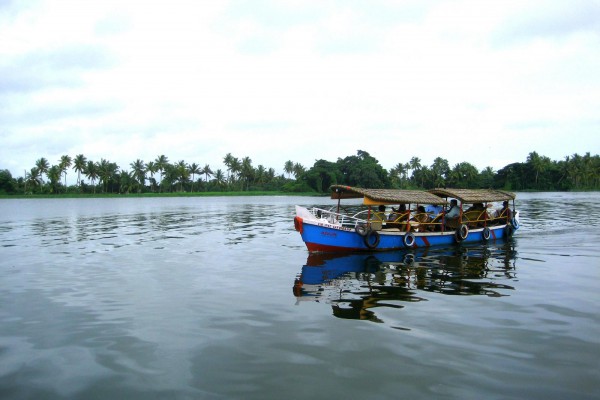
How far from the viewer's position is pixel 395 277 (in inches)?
576

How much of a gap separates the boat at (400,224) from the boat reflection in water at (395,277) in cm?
57

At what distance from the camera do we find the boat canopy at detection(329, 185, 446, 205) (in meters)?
20.0

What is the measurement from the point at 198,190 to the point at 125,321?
121m

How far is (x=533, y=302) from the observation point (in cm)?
1105

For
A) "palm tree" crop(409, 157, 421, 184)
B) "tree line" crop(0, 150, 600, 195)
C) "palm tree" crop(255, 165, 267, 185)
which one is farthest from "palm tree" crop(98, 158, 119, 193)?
"palm tree" crop(409, 157, 421, 184)

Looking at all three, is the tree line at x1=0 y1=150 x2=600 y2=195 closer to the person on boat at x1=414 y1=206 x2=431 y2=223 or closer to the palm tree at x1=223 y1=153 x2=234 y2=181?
the palm tree at x1=223 y1=153 x2=234 y2=181

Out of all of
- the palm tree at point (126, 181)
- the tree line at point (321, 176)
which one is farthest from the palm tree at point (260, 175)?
the palm tree at point (126, 181)

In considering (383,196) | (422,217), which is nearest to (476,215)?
(422,217)

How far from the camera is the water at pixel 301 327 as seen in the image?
6.78 meters

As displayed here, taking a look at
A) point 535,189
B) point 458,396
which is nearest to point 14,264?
point 458,396

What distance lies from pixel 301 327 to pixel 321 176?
→ 108m

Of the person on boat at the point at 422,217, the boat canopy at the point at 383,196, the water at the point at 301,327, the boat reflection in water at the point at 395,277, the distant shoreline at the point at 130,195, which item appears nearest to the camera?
the water at the point at 301,327

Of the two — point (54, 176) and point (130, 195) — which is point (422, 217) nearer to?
point (130, 195)

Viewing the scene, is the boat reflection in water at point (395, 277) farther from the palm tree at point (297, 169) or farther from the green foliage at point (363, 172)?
the palm tree at point (297, 169)
